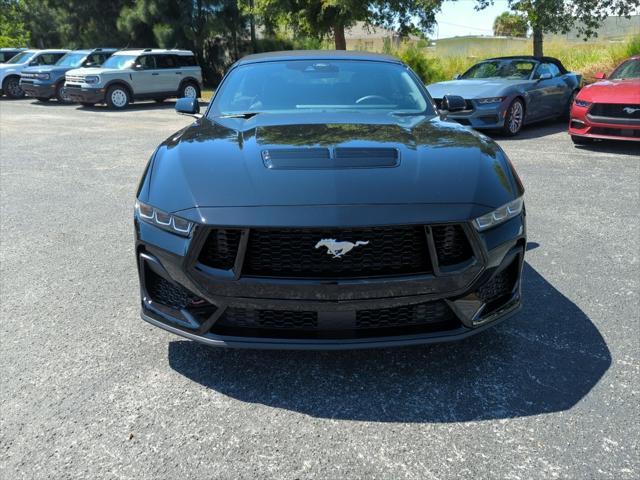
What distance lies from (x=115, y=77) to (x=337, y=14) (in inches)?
289

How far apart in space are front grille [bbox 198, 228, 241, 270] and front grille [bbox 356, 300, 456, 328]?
0.61 meters

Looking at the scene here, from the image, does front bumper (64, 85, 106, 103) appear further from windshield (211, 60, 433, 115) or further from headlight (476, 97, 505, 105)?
windshield (211, 60, 433, 115)

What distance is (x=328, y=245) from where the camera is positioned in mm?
2336

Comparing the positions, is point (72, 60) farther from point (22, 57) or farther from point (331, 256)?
point (331, 256)

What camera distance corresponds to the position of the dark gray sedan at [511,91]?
9570mm

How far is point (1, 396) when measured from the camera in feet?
8.46

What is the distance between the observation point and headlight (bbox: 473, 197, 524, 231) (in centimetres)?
246

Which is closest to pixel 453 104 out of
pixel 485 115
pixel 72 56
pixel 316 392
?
pixel 316 392

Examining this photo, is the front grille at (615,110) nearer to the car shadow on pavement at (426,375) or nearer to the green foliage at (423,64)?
the car shadow on pavement at (426,375)

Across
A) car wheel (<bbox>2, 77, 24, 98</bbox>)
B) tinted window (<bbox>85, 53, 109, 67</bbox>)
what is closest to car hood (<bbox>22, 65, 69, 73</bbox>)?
tinted window (<bbox>85, 53, 109, 67</bbox>)

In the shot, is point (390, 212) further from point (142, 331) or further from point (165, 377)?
point (142, 331)

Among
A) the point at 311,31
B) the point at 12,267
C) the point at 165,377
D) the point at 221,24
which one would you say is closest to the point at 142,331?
the point at 165,377

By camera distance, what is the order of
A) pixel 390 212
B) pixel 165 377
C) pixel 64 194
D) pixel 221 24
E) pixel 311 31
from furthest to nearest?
pixel 221 24 < pixel 311 31 < pixel 64 194 < pixel 165 377 < pixel 390 212

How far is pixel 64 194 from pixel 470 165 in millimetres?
5185
